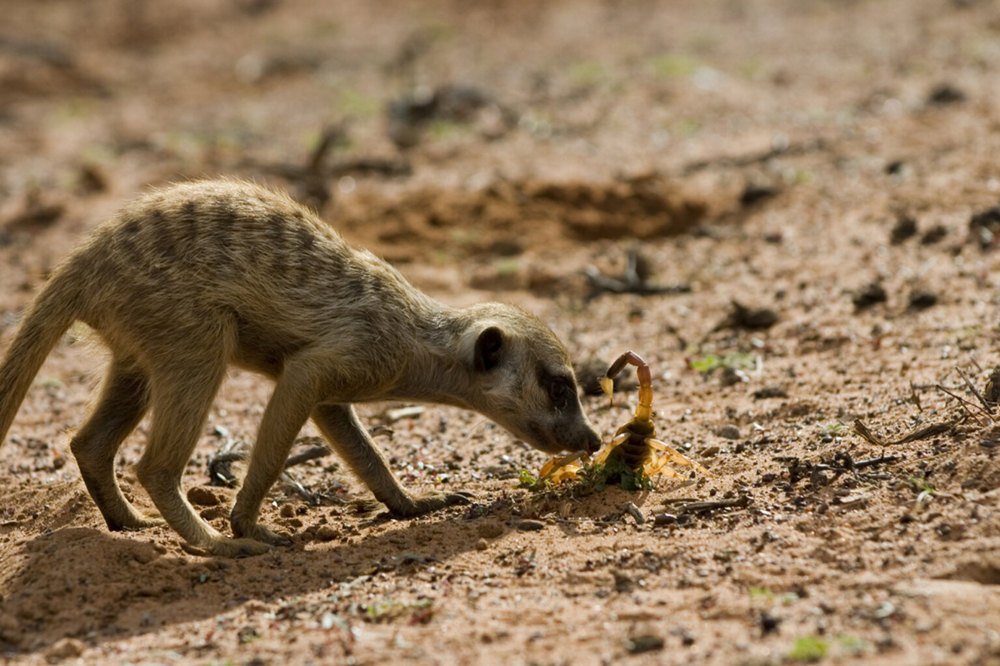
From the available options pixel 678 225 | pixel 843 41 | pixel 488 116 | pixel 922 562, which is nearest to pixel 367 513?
pixel 922 562

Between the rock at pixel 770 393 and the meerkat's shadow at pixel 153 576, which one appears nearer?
the meerkat's shadow at pixel 153 576

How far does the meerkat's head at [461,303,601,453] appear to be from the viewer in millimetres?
5754

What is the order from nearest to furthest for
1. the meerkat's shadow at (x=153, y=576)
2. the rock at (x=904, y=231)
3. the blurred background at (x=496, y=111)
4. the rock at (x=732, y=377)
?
the meerkat's shadow at (x=153, y=576)
the rock at (x=732, y=377)
the rock at (x=904, y=231)
the blurred background at (x=496, y=111)

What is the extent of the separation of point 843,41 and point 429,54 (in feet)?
21.5

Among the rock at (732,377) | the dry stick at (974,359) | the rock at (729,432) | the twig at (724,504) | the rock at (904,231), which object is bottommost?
the twig at (724,504)

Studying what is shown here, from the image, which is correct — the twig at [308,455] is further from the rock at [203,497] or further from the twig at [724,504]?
the twig at [724,504]

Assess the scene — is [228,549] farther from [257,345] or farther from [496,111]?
[496,111]

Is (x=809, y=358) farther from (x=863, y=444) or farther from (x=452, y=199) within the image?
(x=452, y=199)

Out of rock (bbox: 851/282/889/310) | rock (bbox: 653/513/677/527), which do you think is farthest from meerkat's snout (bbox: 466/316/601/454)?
rock (bbox: 851/282/889/310)

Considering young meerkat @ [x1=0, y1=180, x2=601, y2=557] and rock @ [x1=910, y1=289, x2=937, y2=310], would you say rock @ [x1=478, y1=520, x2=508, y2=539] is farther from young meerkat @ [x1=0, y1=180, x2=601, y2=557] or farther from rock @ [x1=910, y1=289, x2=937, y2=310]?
rock @ [x1=910, y1=289, x2=937, y2=310]

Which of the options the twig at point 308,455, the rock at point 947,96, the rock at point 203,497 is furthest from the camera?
the rock at point 947,96

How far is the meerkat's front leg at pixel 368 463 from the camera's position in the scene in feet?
18.8

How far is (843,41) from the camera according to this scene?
1619 cm

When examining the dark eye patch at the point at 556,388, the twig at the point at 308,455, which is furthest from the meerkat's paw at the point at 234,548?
the dark eye patch at the point at 556,388
